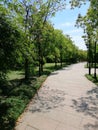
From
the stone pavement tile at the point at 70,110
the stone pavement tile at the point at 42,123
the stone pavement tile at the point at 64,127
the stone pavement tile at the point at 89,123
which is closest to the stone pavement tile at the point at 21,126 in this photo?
the stone pavement tile at the point at 42,123

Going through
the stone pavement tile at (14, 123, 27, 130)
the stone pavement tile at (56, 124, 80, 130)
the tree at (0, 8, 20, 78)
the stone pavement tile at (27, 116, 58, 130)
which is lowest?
the stone pavement tile at (56, 124, 80, 130)

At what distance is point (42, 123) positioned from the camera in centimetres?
793

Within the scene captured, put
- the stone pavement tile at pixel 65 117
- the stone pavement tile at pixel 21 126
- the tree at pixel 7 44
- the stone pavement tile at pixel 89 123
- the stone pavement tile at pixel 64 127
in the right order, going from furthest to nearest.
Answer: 1. the tree at pixel 7 44
2. the stone pavement tile at pixel 65 117
3. the stone pavement tile at pixel 89 123
4. the stone pavement tile at pixel 64 127
5. the stone pavement tile at pixel 21 126

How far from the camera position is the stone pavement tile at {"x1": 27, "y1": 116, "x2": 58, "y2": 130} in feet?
24.7

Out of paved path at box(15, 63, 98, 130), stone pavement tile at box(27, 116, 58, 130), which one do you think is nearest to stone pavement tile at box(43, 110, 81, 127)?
paved path at box(15, 63, 98, 130)

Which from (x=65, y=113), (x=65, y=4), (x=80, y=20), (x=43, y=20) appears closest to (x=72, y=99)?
(x=65, y=113)

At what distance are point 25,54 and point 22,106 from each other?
2.56 metres

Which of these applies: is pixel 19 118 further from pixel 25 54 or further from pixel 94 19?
pixel 94 19

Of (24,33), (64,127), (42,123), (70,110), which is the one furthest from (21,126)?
(24,33)

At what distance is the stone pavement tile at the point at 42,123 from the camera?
296 inches

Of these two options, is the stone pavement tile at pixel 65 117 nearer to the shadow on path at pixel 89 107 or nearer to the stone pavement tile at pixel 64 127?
the stone pavement tile at pixel 64 127

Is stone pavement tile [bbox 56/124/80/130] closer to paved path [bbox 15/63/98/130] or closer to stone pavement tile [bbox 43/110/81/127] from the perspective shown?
paved path [bbox 15/63/98/130]

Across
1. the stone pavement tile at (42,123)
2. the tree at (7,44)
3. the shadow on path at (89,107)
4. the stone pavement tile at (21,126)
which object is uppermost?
the tree at (7,44)

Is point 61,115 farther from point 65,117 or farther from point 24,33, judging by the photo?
point 24,33
